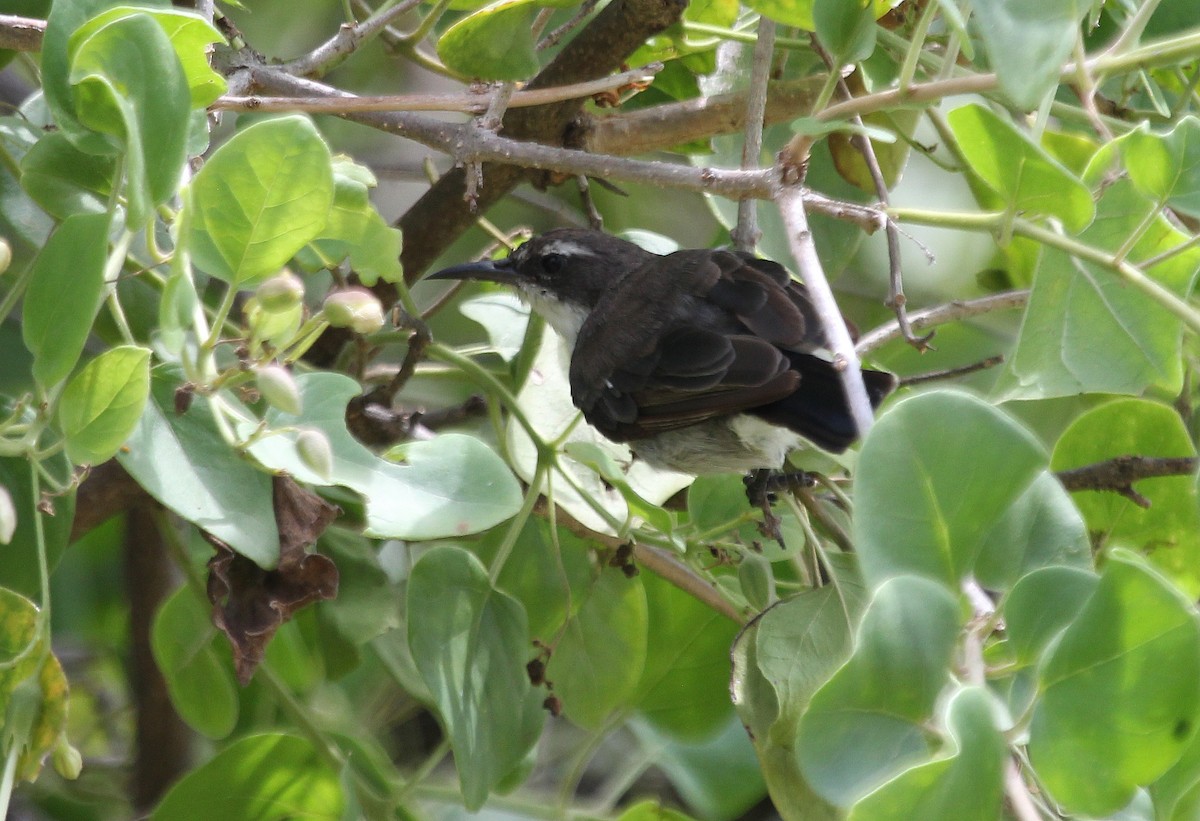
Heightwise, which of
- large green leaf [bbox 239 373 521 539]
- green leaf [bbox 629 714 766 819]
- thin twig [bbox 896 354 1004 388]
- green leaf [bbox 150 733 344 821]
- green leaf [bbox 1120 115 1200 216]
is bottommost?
green leaf [bbox 629 714 766 819]

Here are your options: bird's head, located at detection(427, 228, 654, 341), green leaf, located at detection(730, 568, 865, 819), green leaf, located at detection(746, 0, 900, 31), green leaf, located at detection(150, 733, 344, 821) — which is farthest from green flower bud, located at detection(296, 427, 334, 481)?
bird's head, located at detection(427, 228, 654, 341)

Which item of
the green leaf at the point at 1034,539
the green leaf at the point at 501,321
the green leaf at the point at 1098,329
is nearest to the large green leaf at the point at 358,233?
the green leaf at the point at 501,321

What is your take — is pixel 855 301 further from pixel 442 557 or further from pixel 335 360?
pixel 442 557

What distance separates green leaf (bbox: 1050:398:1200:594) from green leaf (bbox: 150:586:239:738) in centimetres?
167

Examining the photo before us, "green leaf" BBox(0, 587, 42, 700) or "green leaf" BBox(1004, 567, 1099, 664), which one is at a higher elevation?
"green leaf" BBox(1004, 567, 1099, 664)

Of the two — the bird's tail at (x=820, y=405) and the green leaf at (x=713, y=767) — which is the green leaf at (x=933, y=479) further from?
the green leaf at (x=713, y=767)

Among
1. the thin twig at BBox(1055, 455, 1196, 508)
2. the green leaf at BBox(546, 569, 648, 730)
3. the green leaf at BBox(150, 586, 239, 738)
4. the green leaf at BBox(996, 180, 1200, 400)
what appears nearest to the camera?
the green leaf at BBox(996, 180, 1200, 400)

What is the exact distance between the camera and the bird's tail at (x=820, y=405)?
2.22 meters

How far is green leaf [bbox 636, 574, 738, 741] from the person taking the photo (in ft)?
8.45

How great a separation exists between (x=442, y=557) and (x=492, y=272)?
4.67 ft

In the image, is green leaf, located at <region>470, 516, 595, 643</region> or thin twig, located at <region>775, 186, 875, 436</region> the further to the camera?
green leaf, located at <region>470, 516, 595, 643</region>

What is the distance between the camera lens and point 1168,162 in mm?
1499

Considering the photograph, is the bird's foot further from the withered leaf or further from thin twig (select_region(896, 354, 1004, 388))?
the withered leaf

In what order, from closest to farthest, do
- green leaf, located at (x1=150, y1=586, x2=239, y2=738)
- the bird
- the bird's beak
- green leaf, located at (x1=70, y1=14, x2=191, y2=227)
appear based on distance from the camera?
green leaf, located at (x1=70, y1=14, x2=191, y2=227) < green leaf, located at (x1=150, y1=586, x2=239, y2=738) < the bird < the bird's beak
